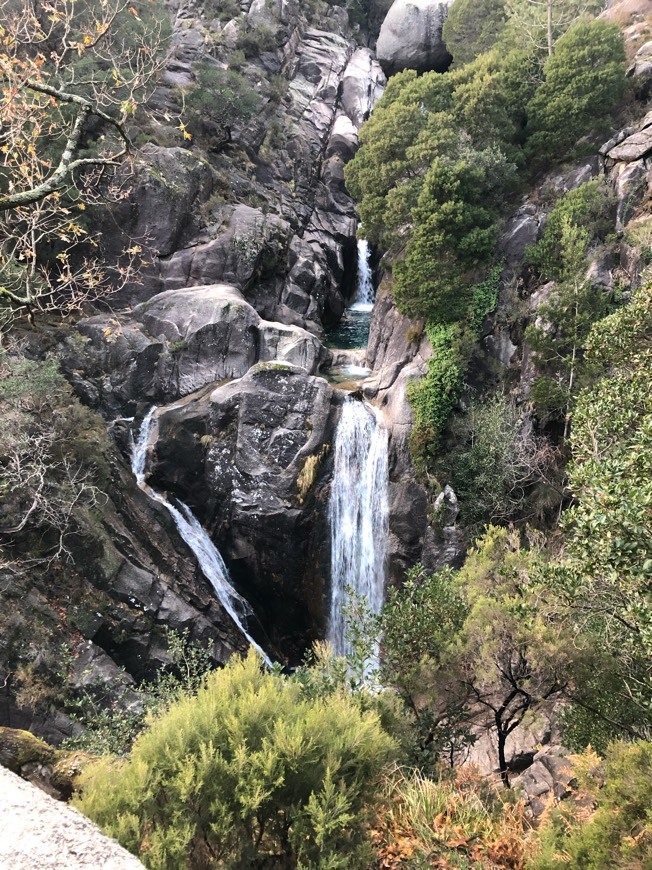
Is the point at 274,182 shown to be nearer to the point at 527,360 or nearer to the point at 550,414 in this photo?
the point at 527,360

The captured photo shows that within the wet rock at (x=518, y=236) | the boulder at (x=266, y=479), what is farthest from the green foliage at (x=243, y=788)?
the wet rock at (x=518, y=236)

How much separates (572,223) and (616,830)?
15.0 m

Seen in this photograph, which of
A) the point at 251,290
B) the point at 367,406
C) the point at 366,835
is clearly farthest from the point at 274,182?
the point at 366,835

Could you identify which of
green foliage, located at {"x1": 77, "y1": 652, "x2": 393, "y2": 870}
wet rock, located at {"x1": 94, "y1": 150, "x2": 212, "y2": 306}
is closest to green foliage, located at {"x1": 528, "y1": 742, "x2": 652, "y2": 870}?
green foliage, located at {"x1": 77, "y1": 652, "x2": 393, "y2": 870}

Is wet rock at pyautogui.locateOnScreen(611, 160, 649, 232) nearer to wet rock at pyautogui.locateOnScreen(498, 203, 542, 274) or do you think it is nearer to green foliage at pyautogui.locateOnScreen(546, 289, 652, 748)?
wet rock at pyautogui.locateOnScreen(498, 203, 542, 274)

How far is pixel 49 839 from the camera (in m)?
3.04

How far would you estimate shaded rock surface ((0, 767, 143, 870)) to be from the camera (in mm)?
2928

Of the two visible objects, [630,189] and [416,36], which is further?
[416,36]

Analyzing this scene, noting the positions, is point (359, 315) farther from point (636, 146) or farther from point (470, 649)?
point (470, 649)

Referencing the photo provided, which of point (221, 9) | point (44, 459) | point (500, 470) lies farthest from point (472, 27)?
point (44, 459)

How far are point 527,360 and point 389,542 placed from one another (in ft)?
22.5

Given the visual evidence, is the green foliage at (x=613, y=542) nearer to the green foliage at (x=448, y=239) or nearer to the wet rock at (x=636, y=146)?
the green foliage at (x=448, y=239)

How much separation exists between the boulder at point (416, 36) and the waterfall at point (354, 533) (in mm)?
26323

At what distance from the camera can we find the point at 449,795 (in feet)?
17.4
